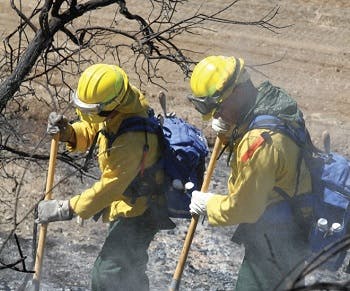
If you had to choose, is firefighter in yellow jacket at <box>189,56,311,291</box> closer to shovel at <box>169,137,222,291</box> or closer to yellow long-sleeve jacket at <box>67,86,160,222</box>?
shovel at <box>169,137,222,291</box>

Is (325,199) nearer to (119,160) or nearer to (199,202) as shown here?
(199,202)

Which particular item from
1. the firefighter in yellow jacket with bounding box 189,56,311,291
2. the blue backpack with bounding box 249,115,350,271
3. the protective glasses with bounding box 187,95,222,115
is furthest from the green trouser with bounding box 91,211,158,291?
the blue backpack with bounding box 249,115,350,271

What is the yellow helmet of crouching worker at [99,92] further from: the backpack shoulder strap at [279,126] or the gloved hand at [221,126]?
the backpack shoulder strap at [279,126]

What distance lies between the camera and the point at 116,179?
4.89m

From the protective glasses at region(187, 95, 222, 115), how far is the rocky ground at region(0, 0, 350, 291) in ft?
2.01

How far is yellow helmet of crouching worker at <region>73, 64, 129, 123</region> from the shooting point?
4797mm

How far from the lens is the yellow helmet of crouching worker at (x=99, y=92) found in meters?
4.80

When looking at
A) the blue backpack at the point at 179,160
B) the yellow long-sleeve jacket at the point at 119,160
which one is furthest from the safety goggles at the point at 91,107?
the blue backpack at the point at 179,160

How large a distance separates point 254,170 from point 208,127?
519 centimetres

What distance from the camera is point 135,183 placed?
5152mm

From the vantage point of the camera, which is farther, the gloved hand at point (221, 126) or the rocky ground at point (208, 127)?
the rocky ground at point (208, 127)

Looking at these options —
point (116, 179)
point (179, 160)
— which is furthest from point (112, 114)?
point (179, 160)

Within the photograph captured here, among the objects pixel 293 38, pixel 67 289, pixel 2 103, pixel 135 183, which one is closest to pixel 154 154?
pixel 135 183

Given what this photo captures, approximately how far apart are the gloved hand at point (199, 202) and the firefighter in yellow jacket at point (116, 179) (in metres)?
0.28
